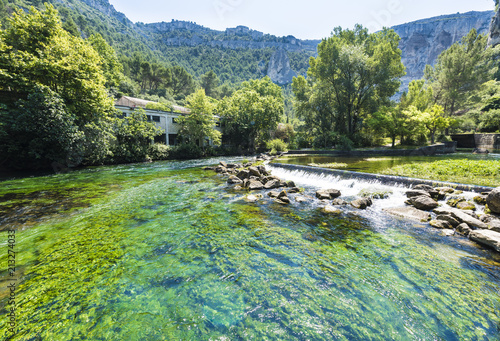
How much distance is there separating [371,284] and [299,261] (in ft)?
5.01

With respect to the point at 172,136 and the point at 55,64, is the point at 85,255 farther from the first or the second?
the point at 172,136

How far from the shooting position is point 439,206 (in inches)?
305

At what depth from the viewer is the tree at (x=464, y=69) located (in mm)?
36219

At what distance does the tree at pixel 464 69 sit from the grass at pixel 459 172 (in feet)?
128

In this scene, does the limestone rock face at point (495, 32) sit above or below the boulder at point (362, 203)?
above

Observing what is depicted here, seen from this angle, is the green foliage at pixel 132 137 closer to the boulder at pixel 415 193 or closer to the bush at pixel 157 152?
the bush at pixel 157 152

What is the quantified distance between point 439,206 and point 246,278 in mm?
8500

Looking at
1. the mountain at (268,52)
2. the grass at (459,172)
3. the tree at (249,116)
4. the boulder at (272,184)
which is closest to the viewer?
the grass at (459,172)

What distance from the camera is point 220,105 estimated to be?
129ft

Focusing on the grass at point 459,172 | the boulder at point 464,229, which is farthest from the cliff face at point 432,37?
the boulder at point 464,229

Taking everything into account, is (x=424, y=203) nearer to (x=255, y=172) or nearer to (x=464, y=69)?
(x=255, y=172)

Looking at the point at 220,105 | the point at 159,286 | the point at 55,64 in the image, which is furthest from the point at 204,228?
the point at 220,105

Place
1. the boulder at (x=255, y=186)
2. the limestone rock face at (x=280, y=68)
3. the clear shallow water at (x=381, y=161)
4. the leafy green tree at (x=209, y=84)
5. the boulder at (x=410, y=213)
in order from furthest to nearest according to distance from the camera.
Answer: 1. the limestone rock face at (x=280, y=68)
2. the leafy green tree at (x=209, y=84)
3. the clear shallow water at (x=381, y=161)
4. the boulder at (x=255, y=186)
5. the boulder at (x=410, y=213)

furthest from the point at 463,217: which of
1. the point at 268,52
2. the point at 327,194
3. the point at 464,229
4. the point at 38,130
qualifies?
the point at 268,52
